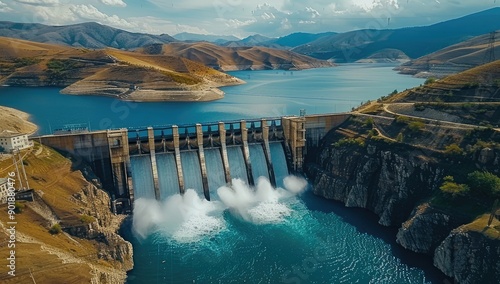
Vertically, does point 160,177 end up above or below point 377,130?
below

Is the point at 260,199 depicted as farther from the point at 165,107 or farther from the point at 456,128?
the point at 165,107

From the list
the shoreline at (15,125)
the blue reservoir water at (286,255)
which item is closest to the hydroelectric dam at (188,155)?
the blue reservoir water at (286,255)

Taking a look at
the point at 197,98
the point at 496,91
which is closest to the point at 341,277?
the point at 496,91

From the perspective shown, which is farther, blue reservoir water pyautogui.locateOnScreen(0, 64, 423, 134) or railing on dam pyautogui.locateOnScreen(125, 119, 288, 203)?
blue reservoir water pyautogui.locateOnScreen(0, 64, 423, 134)

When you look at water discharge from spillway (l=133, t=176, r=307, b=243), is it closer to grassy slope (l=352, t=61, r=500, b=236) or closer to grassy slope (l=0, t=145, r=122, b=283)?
grassy slope (l=0, t=145, r=122, b=283)

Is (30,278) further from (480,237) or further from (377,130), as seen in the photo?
(377,130)

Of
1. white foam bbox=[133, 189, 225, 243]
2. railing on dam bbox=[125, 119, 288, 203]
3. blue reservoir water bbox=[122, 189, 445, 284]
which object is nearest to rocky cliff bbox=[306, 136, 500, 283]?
blue reservoir water bbox=[122, 189, 445, 284]

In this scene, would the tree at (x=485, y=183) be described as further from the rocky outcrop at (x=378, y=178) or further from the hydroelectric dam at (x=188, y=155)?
the hydroelectric dam at (x=188, y=155)
